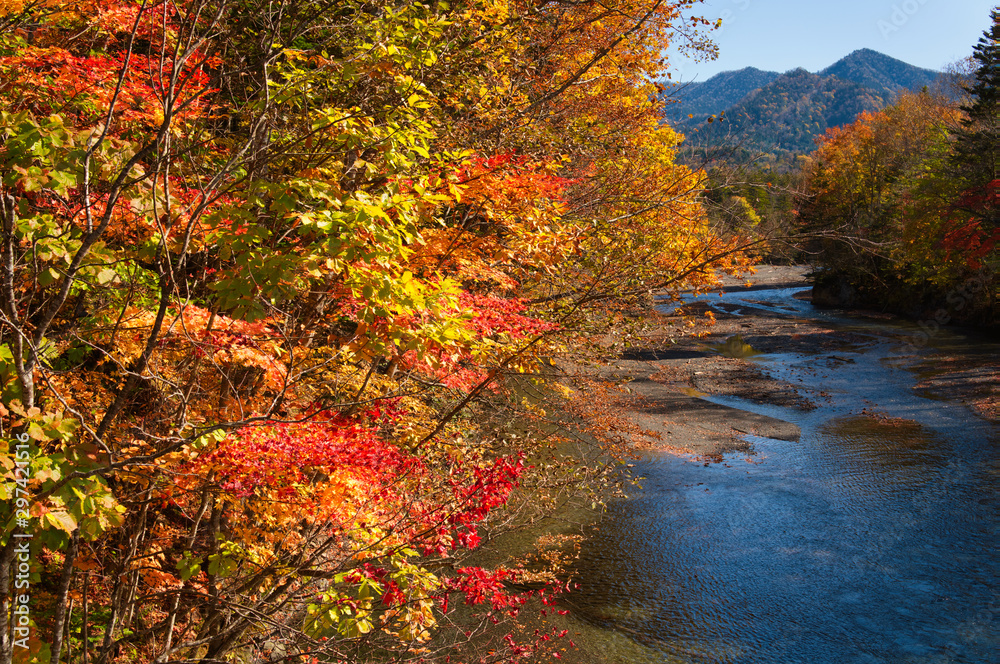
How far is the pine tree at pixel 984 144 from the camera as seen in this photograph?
86.1 feet

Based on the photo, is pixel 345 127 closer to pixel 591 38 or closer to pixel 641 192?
pixel 591 38

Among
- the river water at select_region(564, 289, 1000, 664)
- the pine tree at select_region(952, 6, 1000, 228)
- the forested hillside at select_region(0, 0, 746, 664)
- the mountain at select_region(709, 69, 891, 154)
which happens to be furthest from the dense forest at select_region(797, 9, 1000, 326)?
the mountain at select_region(709, 69, 891, 154)

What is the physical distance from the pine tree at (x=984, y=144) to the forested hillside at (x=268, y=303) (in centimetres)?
2476

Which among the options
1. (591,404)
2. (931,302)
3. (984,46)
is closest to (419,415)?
(591,404)

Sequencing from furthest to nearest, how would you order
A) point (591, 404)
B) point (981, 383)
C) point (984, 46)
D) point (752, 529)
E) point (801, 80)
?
1. point (801, 80)
2. point (984, 46)
3. point (981, 383)
4. point (591, 404)
5. point (752, 529)

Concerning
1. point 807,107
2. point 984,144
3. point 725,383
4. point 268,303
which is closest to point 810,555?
point 268,303

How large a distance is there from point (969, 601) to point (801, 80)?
755 ft

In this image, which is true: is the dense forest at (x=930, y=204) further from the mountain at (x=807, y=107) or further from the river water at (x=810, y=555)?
the mountain at (x=807, y=107)

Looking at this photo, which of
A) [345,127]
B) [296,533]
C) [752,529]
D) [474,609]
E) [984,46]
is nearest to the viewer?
[345,127]

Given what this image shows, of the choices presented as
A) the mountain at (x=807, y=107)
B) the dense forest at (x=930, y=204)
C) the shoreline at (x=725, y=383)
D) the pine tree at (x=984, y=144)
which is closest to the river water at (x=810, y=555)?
the shoreline at (x=725, y=383)

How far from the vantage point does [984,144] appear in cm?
2867

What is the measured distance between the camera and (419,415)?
8.98m

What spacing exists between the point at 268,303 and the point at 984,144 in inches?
1442

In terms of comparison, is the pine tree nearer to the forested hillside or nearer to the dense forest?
the dense forest
